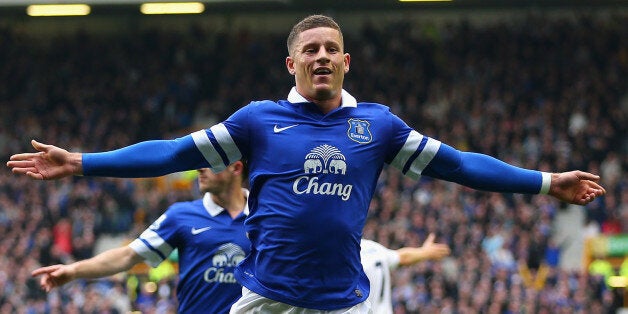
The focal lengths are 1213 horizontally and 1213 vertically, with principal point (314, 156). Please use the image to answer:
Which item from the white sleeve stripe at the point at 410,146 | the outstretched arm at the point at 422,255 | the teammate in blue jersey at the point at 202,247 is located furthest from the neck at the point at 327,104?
the outstretched arm at the point at 422,255

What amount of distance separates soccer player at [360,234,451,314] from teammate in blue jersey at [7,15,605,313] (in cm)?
315

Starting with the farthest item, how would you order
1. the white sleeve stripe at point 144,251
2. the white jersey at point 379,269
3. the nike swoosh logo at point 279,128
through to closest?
the white jersey at point 379,269 → the white sleeve stripe at point 144,251 → the nike swoosh logo at point 279,128

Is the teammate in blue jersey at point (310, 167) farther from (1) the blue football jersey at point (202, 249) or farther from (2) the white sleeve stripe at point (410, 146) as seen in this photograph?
(1) the blue football jersey at point (202, 249)

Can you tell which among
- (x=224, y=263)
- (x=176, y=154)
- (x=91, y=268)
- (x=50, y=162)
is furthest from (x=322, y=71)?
(x=91, y=268)

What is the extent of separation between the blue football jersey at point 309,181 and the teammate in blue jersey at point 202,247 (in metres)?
1.75

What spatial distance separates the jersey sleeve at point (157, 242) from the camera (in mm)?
7564

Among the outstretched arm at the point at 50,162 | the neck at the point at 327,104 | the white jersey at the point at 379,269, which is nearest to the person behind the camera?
the outstretched arm at the point at 50,162

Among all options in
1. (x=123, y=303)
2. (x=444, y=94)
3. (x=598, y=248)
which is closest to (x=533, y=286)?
(x=598, y=248)

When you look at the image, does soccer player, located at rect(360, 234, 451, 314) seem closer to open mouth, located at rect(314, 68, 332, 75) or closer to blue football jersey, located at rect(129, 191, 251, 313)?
blue football jersey, located at rect(129, 191, 251, 313)

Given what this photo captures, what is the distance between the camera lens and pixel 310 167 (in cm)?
540

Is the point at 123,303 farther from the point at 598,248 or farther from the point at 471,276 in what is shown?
the point at 598,248

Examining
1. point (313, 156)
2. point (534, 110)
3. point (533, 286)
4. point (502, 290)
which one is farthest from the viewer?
point (534, 110)

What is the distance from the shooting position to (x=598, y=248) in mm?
21406

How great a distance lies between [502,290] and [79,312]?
6.52 metres
